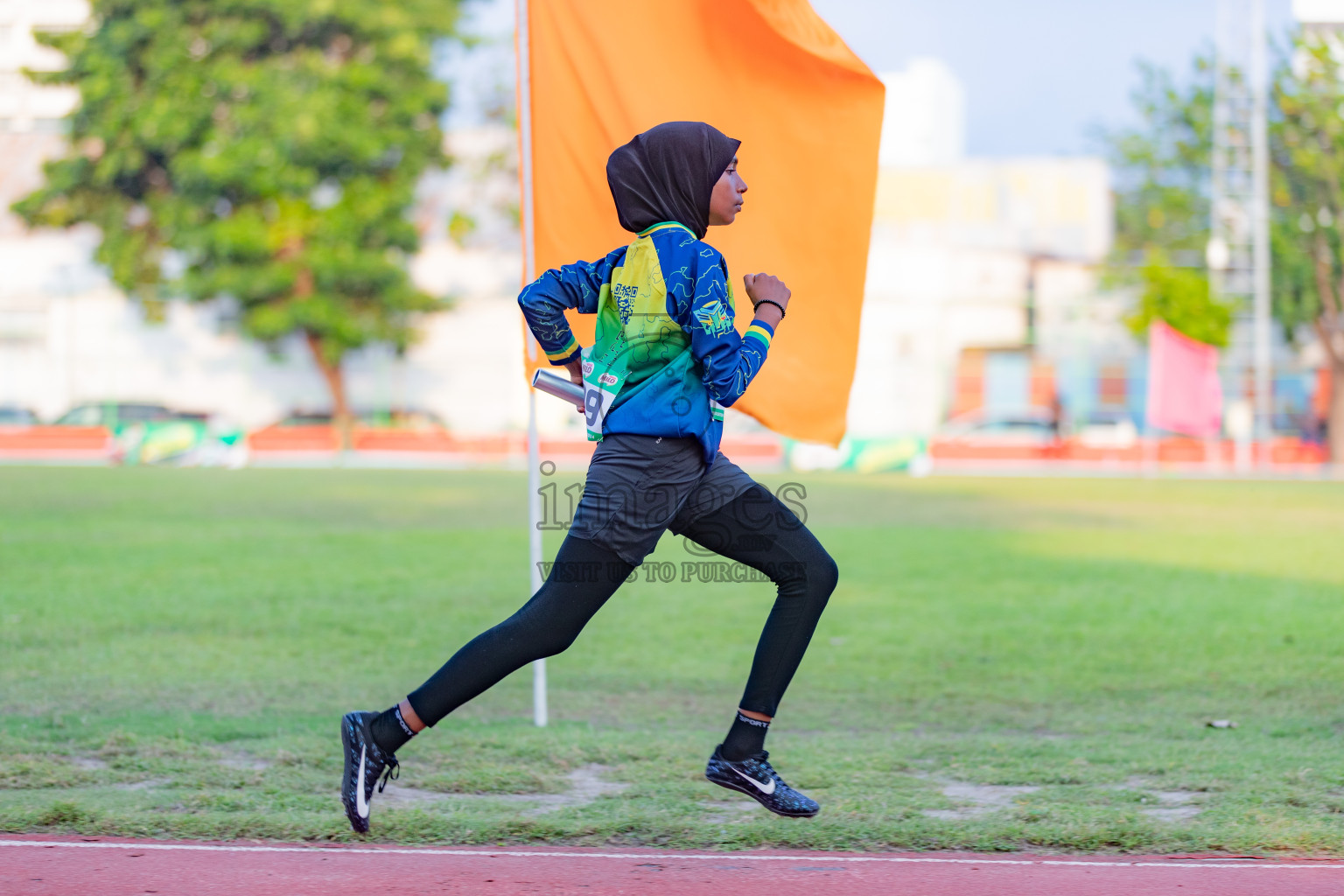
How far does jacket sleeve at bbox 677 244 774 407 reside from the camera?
3750 millimetres

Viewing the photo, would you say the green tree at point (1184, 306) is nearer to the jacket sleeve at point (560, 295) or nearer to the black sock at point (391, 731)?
the jacket sleeve at point (560, 295)

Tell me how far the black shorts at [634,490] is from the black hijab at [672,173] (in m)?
0.62

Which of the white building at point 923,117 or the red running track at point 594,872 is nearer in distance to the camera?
the red running track at point 594,872

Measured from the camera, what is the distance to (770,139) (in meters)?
5.67

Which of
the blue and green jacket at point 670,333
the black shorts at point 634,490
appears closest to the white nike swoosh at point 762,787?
the black shorts at point 634,490

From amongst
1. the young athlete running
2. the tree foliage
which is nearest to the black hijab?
the young athlete running

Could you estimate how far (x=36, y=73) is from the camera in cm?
4153

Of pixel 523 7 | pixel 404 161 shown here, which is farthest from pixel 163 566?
pixel 404 161

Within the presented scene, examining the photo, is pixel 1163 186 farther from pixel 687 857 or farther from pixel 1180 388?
pixel 687 857

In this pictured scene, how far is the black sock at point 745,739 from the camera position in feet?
13.6

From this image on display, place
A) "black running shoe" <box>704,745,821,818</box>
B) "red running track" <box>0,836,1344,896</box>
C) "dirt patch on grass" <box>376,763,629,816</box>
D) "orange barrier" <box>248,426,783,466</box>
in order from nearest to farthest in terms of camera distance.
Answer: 1. "red running track" <box>0,836,1344,896</box>
2. "black running shoe" <box>704,745,821,818</box>
3. "dirt patch on grass" <box>376,763,629,816</box>
4. "orange barrier" <box>248,426,783,466</box>

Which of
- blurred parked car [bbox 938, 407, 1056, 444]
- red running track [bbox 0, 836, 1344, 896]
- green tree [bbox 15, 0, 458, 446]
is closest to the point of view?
red running track [bbox 0, 836, 1344, 896]

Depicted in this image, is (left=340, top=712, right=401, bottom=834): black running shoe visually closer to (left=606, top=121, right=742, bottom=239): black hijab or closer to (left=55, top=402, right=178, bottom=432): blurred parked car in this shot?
(left=606, top=121, right=742, bottom=239): black hijab

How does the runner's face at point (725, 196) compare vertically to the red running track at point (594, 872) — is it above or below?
above
